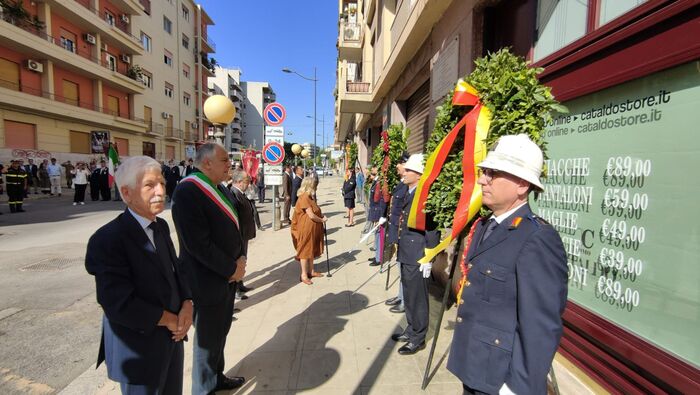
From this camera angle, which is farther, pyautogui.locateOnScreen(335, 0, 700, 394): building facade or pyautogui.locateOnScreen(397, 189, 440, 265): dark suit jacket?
pyautogui.locateOnScreen(397, 189, 440, 265): dark suit jacket

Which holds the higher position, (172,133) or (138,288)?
(172,133)

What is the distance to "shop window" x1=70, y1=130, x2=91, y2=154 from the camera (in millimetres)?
24484

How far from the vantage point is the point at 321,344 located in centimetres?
383

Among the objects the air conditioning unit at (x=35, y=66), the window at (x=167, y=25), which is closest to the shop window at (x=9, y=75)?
the air conditioning unit at (x=35, y=66)

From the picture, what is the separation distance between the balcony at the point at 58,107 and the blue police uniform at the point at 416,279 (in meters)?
25.7

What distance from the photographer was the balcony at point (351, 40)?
19703mm

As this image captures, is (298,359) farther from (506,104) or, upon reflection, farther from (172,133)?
(172,133)

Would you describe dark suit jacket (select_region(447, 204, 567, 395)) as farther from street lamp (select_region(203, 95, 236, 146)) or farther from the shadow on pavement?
street lamp (select_region(203, 95, 236, 146))

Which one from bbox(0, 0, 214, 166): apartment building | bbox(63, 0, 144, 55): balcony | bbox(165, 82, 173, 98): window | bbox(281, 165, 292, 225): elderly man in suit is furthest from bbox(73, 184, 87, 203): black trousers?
bbox(165, 82, 173, 98): window

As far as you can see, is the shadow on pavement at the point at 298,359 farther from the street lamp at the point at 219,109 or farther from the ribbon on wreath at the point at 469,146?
the street lamp at the point at 219,109

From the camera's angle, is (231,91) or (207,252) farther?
(231,91)

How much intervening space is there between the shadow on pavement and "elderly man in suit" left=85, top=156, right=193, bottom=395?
1230 millimetres

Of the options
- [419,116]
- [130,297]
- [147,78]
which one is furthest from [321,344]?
[147,78]

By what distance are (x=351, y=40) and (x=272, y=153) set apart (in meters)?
13.1
